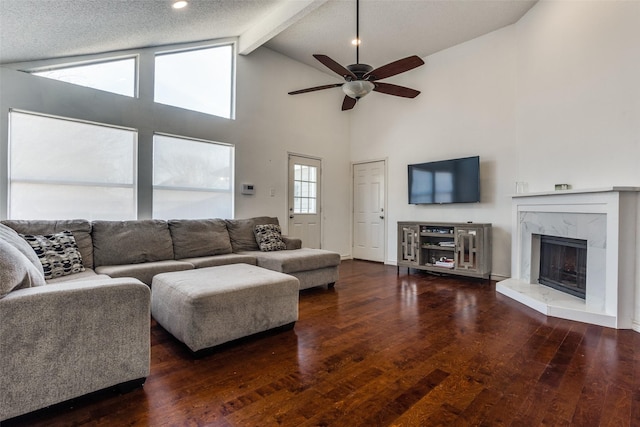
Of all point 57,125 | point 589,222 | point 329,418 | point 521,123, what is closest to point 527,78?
point 521,123

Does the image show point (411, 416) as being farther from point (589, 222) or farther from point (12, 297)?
point (589, 222)

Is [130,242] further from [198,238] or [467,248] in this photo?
[467,248]

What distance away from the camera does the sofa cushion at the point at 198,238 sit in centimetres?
377

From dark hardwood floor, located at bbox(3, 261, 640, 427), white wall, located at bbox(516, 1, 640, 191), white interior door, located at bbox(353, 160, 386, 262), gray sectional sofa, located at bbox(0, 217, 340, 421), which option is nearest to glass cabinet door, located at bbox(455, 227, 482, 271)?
white wall, located at bbox(516, 1, 640, 191)

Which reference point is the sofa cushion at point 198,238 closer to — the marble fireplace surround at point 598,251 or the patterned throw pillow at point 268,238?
the patterned throw pillow at point 268,238

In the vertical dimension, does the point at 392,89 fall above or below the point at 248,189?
above

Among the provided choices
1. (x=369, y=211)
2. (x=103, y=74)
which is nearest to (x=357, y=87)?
(x=103, y=74)

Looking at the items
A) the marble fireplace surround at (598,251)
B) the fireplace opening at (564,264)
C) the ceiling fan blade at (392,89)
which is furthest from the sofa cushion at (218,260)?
the fireplace opening at (564,264)

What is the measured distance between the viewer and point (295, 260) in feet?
12.1

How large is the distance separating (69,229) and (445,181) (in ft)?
15.7

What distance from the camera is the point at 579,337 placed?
98.3 inches

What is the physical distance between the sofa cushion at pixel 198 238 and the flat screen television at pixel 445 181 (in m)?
3.12

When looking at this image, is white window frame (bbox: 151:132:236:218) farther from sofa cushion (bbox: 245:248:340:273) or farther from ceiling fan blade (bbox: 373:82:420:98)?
ceiling fan blade (bbox: 373:82:420:98)

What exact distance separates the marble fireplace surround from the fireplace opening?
0.11m
